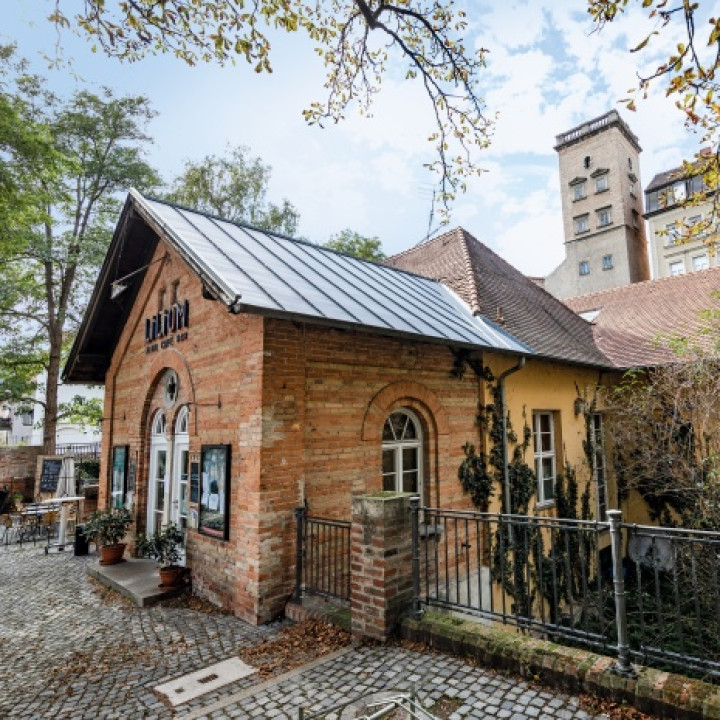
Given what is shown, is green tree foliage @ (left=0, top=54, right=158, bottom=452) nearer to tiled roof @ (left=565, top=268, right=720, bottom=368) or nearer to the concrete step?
the concrete step

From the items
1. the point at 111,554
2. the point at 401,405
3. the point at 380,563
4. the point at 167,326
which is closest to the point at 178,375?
the point at 167,326

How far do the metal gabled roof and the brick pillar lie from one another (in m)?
2.28

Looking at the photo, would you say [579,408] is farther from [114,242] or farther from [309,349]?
[114,242]

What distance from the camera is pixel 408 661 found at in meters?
4.38

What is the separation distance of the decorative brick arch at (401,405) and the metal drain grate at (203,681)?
3.22 m

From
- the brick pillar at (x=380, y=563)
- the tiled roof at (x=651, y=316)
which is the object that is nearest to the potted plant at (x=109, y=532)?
the brick pillar at (x=380, y=563)

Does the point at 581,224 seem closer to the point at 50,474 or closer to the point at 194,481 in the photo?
the point at 50,474

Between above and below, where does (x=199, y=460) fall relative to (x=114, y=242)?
below

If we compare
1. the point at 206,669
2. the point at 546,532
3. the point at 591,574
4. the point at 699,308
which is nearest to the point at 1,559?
the point at 206,669

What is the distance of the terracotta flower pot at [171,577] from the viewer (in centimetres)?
705

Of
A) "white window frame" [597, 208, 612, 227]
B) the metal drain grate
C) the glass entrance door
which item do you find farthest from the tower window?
the metal drain grate

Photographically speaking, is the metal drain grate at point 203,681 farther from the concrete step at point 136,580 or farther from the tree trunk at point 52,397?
the tree trunk at point 52,397

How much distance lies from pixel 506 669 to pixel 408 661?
0.87 m

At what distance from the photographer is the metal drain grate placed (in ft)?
14.0
